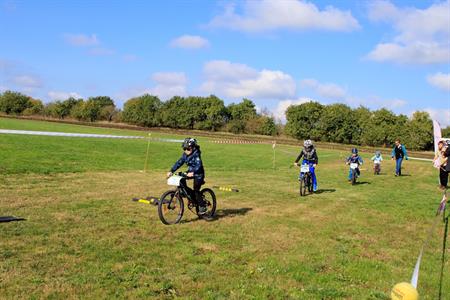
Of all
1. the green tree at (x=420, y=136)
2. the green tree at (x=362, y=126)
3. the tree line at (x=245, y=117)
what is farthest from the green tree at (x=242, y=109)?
the green tree at (x=420, y=136)

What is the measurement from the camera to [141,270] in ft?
19.7

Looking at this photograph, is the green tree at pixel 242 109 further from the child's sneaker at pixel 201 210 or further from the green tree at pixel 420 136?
the child's sneaker at pixel 201 210

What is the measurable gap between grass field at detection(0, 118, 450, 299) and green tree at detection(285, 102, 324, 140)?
6816 cm

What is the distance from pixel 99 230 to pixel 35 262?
206 centimetres

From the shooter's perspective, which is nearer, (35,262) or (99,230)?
(35,262)

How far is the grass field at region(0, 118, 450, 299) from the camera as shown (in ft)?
18.2

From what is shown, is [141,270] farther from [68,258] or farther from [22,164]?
[22,164]

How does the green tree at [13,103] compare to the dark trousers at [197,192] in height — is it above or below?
above

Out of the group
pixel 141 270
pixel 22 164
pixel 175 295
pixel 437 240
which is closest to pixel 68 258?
pixel 141 270

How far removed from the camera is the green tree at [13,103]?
104 metres

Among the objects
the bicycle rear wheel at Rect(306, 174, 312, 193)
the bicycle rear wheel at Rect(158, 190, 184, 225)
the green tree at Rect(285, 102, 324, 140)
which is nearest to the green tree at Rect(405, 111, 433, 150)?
the green tree at Rect(285, 102, 324, 140)

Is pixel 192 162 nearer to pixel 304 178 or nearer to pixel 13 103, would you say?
pixel 304 178

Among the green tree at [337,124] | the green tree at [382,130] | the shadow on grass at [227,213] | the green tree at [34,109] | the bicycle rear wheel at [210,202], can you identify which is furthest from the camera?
the green tree at [34,109]

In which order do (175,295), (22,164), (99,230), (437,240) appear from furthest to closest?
(22,164) → (437,240) → (99,230) → (175,295)
